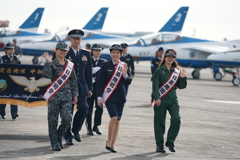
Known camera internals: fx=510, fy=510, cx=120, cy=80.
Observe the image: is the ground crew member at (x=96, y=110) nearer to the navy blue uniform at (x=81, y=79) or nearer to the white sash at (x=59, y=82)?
the navy blue uniform at (x=81, y=79)

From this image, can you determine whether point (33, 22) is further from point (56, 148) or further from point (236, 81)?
point (56, 148)

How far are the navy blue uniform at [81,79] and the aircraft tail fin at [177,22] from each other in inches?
1285

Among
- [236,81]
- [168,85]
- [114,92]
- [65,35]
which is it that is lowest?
[236,81]

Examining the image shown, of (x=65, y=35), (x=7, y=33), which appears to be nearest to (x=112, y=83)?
(x=65, y=35)

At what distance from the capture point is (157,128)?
888 cm

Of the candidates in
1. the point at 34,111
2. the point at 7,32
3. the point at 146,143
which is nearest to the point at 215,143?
the point at 146,143

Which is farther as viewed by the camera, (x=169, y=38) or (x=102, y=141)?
(x=169, y=38)

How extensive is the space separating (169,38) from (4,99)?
1008 inches

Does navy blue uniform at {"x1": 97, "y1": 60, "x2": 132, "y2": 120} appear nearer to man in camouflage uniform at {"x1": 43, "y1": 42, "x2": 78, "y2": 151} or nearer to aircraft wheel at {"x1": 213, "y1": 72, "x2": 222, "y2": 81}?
man in camouflage uniform at {"x1": 43, "y1": 42, "x2": 78, "y2": 151}

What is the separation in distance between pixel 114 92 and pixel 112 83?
0.16m

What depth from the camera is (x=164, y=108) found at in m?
8.89

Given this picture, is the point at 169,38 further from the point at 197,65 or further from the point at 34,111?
the point at 34,111

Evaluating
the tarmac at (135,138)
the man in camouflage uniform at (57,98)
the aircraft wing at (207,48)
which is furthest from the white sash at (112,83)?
the aircraft wing at (207,48)

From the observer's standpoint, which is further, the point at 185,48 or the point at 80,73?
the point at 185,48
